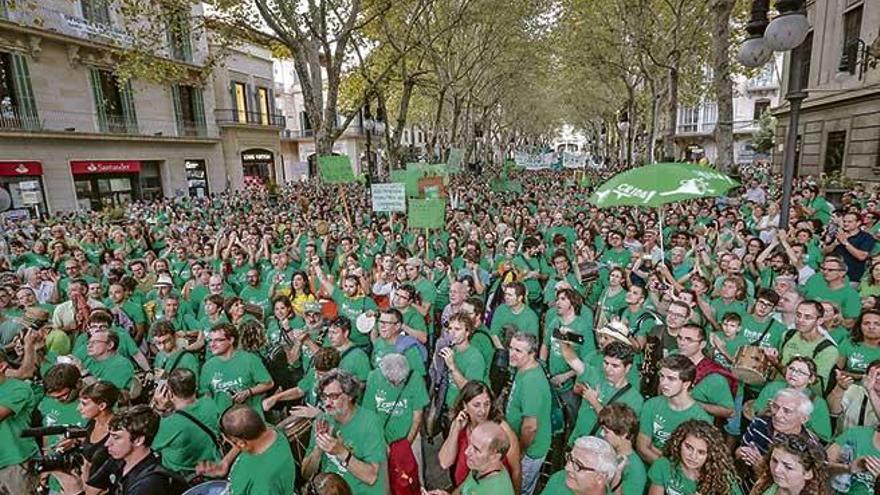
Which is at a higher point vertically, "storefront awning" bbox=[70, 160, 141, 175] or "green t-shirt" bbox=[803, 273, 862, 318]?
"storefront awning" bbox=[70, 160, 141, 175]

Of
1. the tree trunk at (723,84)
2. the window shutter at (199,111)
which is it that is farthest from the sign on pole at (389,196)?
the window shutter at (199,111)

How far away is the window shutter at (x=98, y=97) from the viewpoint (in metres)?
22.3

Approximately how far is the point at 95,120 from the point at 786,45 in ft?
84.4

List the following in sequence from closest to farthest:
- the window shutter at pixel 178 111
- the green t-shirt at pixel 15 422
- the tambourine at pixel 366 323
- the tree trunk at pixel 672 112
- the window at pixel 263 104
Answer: the green t-shirt at pixel 15 422, the tambourine at pixel 366 323, the tree trunk at pixel 672 112, the window shutter at pixel 178 111, the window at pixel 263 104

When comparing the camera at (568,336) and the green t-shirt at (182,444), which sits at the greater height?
the camera at (568,336)

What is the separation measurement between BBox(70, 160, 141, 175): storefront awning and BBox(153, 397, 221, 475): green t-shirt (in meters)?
22.6

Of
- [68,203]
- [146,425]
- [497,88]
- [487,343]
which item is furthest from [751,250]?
[497,88]

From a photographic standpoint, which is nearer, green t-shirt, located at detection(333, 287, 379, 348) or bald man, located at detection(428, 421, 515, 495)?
bald man, located at detection(428, 421, 515, 495)

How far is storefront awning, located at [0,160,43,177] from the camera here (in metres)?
18.4

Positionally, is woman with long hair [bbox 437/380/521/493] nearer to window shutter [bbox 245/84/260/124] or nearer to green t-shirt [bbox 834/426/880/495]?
green t-shirt [bbox 834/426/880/495]

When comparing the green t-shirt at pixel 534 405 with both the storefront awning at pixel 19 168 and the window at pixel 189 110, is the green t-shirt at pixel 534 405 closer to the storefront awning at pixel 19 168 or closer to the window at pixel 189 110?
the storefront awning at pixel 19 168

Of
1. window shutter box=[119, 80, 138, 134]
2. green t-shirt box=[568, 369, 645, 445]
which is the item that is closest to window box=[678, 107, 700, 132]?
window shutter box=[119, 80, 138, 134]

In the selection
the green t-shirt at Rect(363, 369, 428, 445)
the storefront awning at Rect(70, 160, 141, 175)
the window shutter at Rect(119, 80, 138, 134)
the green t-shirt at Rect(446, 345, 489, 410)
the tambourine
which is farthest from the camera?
the window shutter at Rect(119, 80, 138, 134)

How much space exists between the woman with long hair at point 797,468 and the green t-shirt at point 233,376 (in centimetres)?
356
